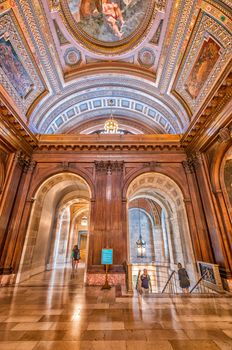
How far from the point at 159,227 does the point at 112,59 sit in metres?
14.3

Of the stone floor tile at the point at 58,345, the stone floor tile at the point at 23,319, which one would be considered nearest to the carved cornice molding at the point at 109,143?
the stone floor tile at the point at 23,319

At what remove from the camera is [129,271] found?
19.7 ft

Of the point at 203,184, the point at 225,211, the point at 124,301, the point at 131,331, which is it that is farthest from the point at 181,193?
the point at 131,331

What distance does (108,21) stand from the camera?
884cm

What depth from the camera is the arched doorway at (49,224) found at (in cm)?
841

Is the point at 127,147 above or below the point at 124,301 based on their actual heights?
above

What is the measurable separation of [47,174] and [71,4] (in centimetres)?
883

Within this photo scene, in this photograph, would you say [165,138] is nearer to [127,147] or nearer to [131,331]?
[127,147]

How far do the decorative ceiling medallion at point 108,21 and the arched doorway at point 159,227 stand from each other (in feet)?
26.7

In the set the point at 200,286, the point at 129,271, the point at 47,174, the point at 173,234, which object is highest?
the point at 47,174

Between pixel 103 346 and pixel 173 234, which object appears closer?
pixel 103 346

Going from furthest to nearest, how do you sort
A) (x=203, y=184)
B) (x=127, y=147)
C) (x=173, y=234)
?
(x=173, y=234), (x=127, y=147), (x=203, y=184)

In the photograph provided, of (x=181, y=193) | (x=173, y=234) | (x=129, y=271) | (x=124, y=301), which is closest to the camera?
(x=124, y=301)

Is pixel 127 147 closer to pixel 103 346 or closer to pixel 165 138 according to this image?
pixel 165 138
